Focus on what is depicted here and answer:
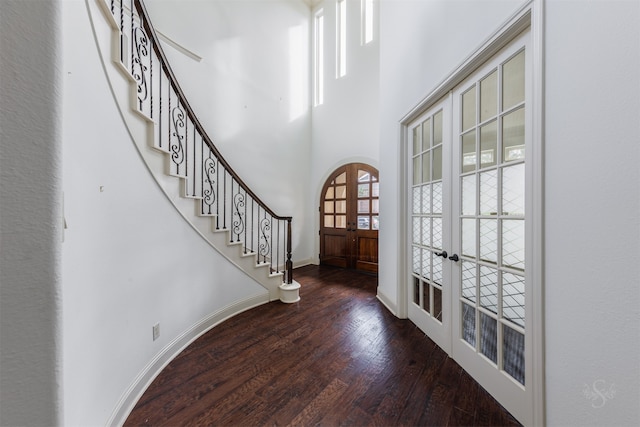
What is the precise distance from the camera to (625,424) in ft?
2.79

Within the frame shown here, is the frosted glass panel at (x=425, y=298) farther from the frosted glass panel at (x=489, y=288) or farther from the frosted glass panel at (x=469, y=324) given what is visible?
the frosted glass panel at (x=489, y=288)

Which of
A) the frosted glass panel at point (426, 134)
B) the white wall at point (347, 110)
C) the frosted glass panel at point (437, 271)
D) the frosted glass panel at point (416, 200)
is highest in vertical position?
the white wall at point (347, 110)

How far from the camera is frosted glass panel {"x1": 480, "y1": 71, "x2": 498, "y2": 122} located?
4.94 feet

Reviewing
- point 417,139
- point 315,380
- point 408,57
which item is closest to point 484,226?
point 417,139

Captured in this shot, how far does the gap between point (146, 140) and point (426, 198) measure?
93.5 inches

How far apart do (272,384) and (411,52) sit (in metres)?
3.10

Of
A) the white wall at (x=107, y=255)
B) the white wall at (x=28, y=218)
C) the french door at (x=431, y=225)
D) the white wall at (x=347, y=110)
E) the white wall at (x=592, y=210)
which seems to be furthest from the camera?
the white wall at (x=347, y=110)

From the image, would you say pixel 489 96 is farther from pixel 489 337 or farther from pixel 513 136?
pixel 489 337

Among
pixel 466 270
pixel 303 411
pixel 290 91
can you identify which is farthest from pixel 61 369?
pixel 290 91

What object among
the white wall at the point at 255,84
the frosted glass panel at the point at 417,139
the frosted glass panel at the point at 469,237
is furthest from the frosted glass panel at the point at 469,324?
the white wall at the point at 255,84

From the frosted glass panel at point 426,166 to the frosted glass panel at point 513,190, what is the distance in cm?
79

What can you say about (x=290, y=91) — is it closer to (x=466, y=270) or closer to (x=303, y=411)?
(x=466, y=270)

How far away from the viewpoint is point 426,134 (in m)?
2.26

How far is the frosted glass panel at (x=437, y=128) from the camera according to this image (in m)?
2.05
